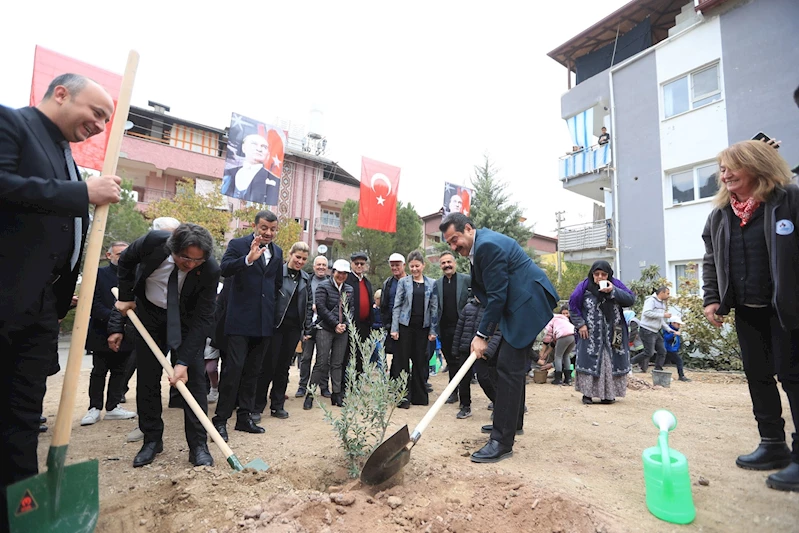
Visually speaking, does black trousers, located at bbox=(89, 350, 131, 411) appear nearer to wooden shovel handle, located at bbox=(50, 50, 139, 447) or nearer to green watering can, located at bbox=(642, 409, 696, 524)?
wooden shovel handle, located at bbox=(50, 50, 139, 447)

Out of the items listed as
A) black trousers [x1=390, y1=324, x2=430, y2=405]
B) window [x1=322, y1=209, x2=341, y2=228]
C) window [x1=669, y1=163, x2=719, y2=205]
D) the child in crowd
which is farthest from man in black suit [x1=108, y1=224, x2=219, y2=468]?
window [x1=322, y1=209, x2=341, y2=228]

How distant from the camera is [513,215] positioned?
645 inches

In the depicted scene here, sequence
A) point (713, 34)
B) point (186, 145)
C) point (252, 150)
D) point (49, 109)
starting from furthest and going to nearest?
1. point (186, 145)
2. point (713, 34)
3. point (252, 150)
4. point (49, 109)

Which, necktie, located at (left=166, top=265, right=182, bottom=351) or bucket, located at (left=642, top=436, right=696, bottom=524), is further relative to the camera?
necktie, located at (left=166, top=265, right=182, bottom=351)

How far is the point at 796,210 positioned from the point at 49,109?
4.08 metres

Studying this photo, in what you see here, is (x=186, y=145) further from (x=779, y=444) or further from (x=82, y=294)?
(x=779, y=444)

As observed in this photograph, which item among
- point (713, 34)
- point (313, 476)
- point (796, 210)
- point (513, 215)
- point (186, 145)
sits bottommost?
point (313, 476)

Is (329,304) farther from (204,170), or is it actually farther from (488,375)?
(204,170)

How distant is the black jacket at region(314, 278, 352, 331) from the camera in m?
5.30

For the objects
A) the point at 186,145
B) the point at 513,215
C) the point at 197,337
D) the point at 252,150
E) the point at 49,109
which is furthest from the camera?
the point at 186,145

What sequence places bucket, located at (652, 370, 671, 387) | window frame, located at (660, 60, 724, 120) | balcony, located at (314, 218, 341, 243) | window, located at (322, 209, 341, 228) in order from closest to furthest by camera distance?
bucket, located at (652, 370, 671, 387) → window frame, located at (660, 60, 724, 120) → balcony, located at (314, 218, 341, 243) → window, located at (322, 209, 341, 228)

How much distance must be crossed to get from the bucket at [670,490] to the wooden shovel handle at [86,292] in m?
2.89

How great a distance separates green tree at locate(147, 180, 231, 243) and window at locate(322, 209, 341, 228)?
38.4ft

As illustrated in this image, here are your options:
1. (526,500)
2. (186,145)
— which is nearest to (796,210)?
(526,500)
